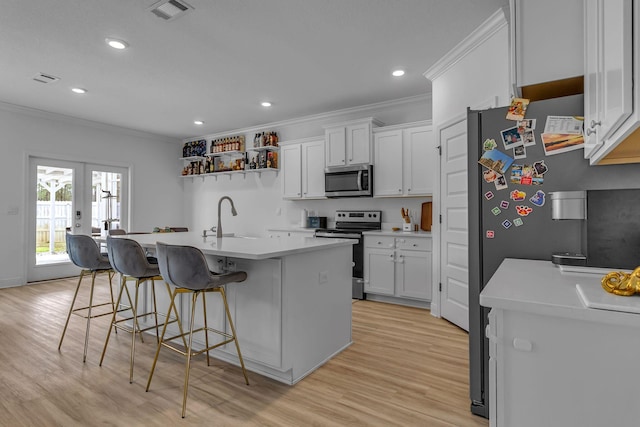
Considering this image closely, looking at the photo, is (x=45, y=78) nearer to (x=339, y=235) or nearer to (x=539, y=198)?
(x=339, y=235)

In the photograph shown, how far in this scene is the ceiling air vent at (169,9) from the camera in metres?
2.54

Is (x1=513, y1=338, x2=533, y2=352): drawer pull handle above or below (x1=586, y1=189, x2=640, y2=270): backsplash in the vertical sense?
below

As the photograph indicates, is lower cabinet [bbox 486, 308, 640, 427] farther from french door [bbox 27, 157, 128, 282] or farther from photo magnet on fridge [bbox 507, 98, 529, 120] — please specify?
french door [bbox 27, 157, 128, 282]

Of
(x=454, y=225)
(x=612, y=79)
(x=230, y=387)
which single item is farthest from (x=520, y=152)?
(x=230, y=387)

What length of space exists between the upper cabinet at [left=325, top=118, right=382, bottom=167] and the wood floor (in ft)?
7.88

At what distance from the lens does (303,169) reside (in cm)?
540

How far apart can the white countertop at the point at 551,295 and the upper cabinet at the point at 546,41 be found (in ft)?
3.13

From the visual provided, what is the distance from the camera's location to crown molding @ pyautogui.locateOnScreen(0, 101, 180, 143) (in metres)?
5.09

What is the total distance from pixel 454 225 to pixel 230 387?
2.49 m

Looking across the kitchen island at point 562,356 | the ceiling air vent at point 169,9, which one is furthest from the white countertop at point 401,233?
the ceiling air vent at point 169,9

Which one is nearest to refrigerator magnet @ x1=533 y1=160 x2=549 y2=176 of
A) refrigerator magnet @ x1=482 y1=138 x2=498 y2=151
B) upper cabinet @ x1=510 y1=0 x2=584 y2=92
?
refrigerator magnet @ x1=482 y1=138 x2=498 y2=151

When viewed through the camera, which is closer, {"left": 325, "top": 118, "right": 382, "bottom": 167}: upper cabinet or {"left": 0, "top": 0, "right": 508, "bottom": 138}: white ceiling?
{"left": 0, "top": 0, "right": 508, "bottom": 138}: white ceiling

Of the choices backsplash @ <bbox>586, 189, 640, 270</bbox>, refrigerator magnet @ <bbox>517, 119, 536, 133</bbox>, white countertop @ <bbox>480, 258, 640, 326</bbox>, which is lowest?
white countertop @ <bbox>480, 258, 640, 326</bbox>

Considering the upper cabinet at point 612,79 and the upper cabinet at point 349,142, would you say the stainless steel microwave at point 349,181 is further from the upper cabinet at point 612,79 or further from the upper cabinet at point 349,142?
the upper cabinet at point 612,79
